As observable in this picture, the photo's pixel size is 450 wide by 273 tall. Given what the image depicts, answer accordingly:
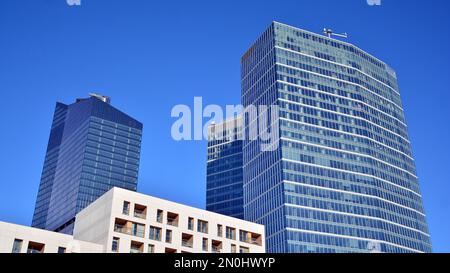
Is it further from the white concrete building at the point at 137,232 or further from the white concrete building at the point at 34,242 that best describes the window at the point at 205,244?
the white concrete building at the point at 34,242

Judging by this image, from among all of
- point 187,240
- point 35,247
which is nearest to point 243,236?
point 187,240

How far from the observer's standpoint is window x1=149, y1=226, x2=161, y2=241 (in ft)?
293

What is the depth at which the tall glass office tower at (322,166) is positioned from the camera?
163 meters

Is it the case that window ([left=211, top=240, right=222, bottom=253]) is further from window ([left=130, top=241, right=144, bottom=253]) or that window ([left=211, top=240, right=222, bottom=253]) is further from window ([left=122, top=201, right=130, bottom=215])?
window ([left=122, top=201, right=130, bottom=215])

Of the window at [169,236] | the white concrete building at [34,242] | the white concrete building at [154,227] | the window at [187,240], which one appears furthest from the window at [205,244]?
the white concrete building at [34,242]

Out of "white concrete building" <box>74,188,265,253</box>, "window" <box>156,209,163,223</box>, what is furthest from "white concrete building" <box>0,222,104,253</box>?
"window" <box>156,209,163,223</box>

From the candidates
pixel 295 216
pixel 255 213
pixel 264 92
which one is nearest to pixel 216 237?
pixel 295 216

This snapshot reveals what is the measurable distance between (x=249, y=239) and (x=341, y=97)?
103m

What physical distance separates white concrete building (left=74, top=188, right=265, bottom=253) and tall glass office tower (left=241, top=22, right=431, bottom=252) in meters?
58.7

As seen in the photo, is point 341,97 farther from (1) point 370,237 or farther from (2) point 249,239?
(2) point 249,239

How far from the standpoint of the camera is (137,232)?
88188 millimetres

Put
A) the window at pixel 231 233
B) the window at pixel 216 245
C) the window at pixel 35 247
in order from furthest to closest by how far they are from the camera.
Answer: the window at pixel 231 233 < the window at pixel 216 245 < the window at pixel 35 247

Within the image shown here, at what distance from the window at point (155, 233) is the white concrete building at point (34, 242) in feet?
30.3

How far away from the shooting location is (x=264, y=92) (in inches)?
7387
